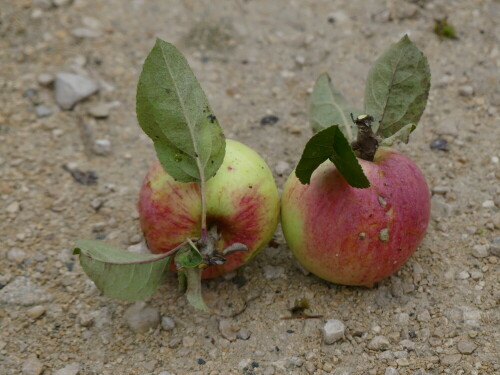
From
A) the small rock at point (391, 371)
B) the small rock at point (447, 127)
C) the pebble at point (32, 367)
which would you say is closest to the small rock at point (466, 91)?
the small rock at point (447, 127)

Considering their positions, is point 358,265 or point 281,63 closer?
point 358,265

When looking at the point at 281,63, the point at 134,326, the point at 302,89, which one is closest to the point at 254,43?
the point at 281,63

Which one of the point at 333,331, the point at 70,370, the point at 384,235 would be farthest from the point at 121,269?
the point at 384,235

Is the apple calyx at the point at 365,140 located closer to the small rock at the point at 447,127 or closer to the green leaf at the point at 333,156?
the green leaf at the point at 333,156

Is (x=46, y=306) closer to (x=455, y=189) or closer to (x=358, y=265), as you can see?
(x=358, y=265)

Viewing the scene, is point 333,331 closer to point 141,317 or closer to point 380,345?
point 380,345

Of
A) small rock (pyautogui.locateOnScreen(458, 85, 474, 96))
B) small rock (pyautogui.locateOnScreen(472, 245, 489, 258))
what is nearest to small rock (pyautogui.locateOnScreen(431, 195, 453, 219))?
small rock (pyautogui.locateOnScreen(472, 245, 489, 258))
